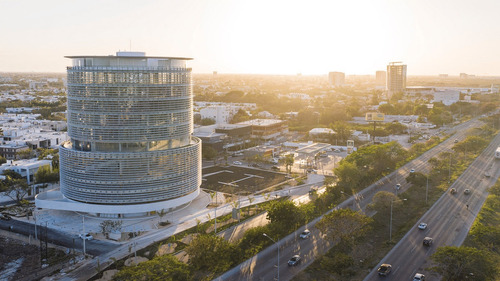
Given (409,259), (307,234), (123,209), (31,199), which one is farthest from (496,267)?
(31,199)

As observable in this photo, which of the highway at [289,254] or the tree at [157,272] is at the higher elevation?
the tree at [157,272]

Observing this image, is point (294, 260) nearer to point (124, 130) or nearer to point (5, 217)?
point (124, 130)

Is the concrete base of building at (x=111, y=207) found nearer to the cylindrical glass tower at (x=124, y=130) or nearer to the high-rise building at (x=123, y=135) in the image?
the high-rise building at (x=123, y=135)

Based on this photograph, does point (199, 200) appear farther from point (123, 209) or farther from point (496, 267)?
point (496, 267)

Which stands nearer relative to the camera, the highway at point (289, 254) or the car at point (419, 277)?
the car at point (419, 277)

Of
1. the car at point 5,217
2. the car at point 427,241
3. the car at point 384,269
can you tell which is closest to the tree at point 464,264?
the car at point 384,269

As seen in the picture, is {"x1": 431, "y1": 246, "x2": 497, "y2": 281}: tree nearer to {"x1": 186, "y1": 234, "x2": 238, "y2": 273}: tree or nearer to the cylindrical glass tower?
{"x1": 186, "y1": 234, "x2": 238, "y2": 273}: tree

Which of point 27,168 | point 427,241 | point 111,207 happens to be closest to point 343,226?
point 427,241
